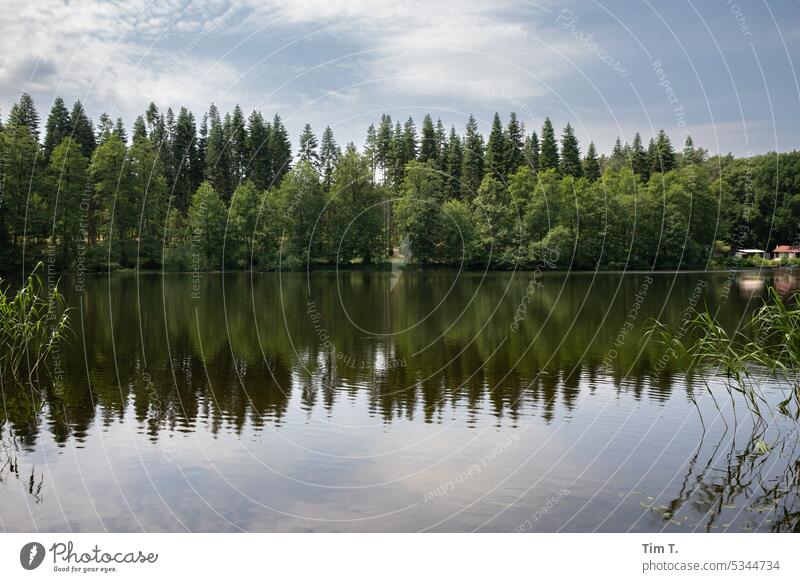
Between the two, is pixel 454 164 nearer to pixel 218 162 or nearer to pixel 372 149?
pixel 372 149

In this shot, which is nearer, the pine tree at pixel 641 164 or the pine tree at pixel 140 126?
the pine tree at pixel 140 126

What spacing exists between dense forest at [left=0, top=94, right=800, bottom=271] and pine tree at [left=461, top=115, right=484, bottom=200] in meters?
0.20

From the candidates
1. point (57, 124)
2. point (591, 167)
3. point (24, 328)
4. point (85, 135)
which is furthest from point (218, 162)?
point (24, 328)

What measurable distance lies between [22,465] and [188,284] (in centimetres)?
5487

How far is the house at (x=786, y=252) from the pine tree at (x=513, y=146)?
39647 mm

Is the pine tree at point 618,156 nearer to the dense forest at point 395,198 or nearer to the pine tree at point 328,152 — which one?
the dense forest at point 395,198

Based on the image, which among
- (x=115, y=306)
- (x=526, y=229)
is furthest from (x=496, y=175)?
(x=115, y=306)

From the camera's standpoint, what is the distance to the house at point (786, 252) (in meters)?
102

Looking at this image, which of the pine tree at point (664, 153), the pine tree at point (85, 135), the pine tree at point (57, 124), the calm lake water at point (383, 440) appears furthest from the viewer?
the pine tree at point (664, 153)

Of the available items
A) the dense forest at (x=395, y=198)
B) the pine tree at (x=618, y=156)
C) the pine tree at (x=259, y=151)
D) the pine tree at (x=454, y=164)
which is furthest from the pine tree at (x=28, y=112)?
the pine tree at (x=618, y=156)

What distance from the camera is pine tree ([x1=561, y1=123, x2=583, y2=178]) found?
10375cm

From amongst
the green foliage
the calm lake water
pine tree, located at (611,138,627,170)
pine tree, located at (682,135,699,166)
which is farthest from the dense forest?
the calm lake water

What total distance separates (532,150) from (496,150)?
7.06 m

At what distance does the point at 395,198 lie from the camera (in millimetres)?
97562
